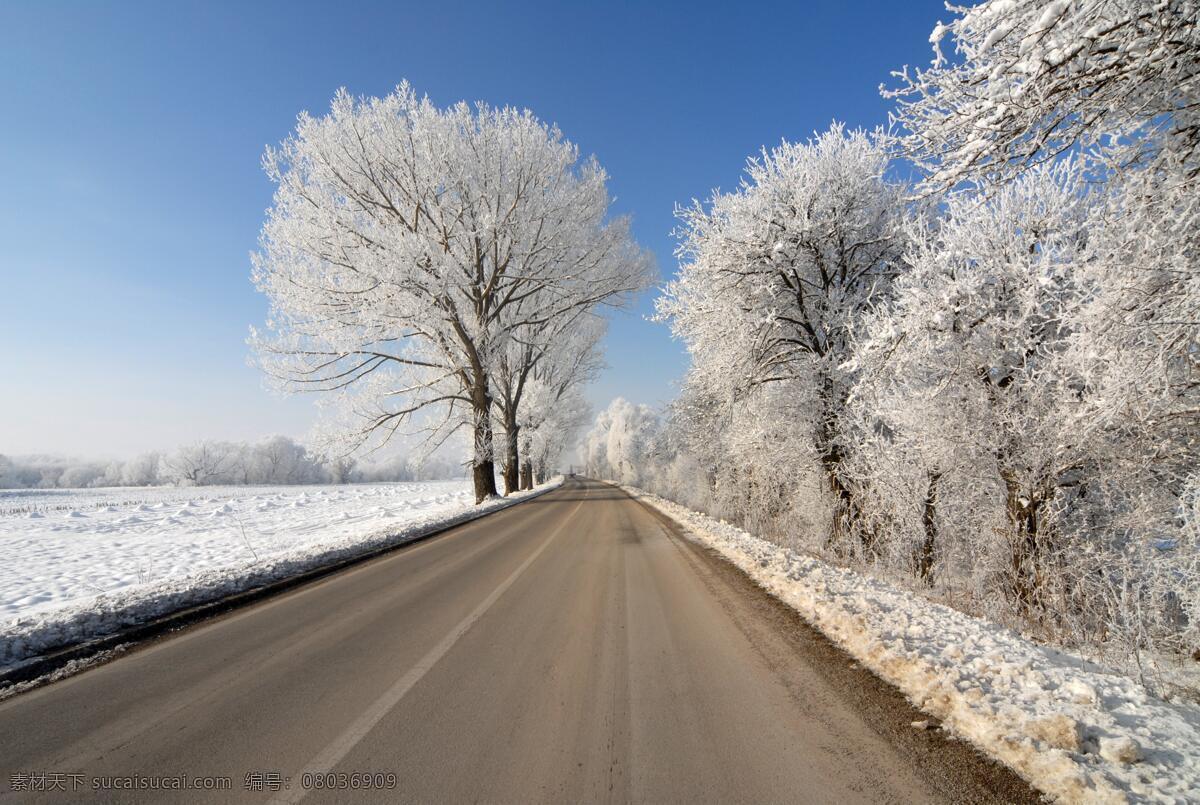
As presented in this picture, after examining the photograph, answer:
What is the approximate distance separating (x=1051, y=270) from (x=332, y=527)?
19300mm

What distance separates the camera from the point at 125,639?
4457 mm

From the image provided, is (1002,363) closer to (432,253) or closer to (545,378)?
(432,253)

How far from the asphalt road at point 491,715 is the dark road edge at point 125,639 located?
205 millimetres

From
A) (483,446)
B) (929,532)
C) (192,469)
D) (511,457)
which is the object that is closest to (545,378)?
(511,457)

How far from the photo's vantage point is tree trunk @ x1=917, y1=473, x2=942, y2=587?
848 cm

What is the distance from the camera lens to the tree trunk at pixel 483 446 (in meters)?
18.7

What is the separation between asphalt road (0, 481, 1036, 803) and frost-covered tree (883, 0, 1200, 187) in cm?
410

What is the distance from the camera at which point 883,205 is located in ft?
35.0

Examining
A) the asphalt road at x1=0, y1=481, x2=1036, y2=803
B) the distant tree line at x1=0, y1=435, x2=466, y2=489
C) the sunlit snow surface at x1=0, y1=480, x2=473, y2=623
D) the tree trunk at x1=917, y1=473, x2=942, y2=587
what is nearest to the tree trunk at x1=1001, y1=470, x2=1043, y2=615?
the tree trunk at x1=917, y1=473, x2=942, y2=587

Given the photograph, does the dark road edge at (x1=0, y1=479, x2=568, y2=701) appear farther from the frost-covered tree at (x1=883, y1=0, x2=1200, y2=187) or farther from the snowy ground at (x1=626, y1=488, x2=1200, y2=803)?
the frost-covered tree at (x1=883, y1=0, x2=1200, y2=187)

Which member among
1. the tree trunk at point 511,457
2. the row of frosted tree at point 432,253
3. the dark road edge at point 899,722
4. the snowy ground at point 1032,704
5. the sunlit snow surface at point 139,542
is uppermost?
the row of frosted tree at point 432,253

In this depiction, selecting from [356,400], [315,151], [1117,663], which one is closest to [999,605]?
[1117,663]

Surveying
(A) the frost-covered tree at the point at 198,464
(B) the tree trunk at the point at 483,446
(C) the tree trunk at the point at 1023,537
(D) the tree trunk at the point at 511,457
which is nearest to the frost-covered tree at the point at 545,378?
(D) the tree trunk at the point at 511,457

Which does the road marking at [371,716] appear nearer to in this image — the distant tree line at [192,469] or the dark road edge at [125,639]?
the dark road edge at [125,639]
